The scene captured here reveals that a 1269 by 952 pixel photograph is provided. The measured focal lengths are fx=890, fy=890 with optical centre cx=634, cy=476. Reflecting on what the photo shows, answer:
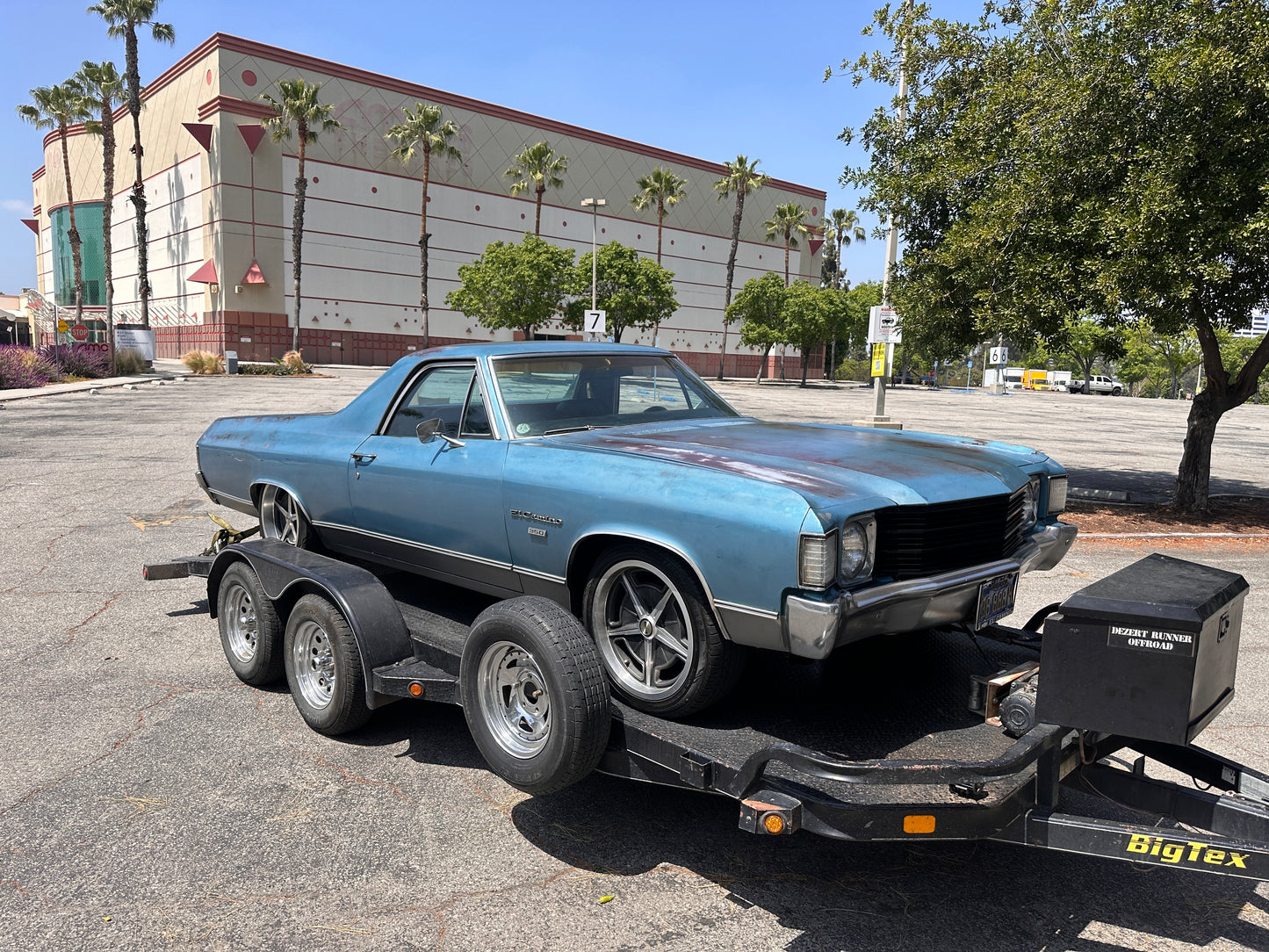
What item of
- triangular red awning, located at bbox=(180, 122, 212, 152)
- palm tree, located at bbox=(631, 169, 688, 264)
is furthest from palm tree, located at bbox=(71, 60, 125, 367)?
palm tree, located at bbox=(631, 169, 688, 264)

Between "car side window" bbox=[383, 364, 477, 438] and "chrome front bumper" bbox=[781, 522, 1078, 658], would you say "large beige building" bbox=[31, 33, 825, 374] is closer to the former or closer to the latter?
"car side window" bbox=[383, 364, 477, 438]

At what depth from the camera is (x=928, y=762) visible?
8.42 ft

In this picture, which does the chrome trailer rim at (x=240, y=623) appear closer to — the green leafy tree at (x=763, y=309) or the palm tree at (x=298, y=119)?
the palm tree at (x=298, y=119)

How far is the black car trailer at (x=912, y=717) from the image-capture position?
8.04 ft

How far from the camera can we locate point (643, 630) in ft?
10.5

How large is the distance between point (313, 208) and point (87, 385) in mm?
25430

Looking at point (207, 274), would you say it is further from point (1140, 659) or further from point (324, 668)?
point (1140, 659)

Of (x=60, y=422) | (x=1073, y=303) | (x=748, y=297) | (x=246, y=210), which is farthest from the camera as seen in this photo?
(x=748, y=297)

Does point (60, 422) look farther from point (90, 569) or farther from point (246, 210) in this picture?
point (246, 210)

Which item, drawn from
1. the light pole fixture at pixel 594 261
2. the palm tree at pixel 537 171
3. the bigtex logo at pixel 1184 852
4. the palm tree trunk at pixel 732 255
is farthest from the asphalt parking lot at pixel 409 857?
the palm tree trunk at pixel 732 255

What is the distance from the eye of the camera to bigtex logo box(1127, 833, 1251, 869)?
235 centimetres

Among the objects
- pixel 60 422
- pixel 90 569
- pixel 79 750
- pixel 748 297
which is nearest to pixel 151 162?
pixel 748 297

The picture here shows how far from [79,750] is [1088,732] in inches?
159

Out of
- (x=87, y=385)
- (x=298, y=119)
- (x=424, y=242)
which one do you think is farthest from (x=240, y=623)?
(x=424, y=242)
